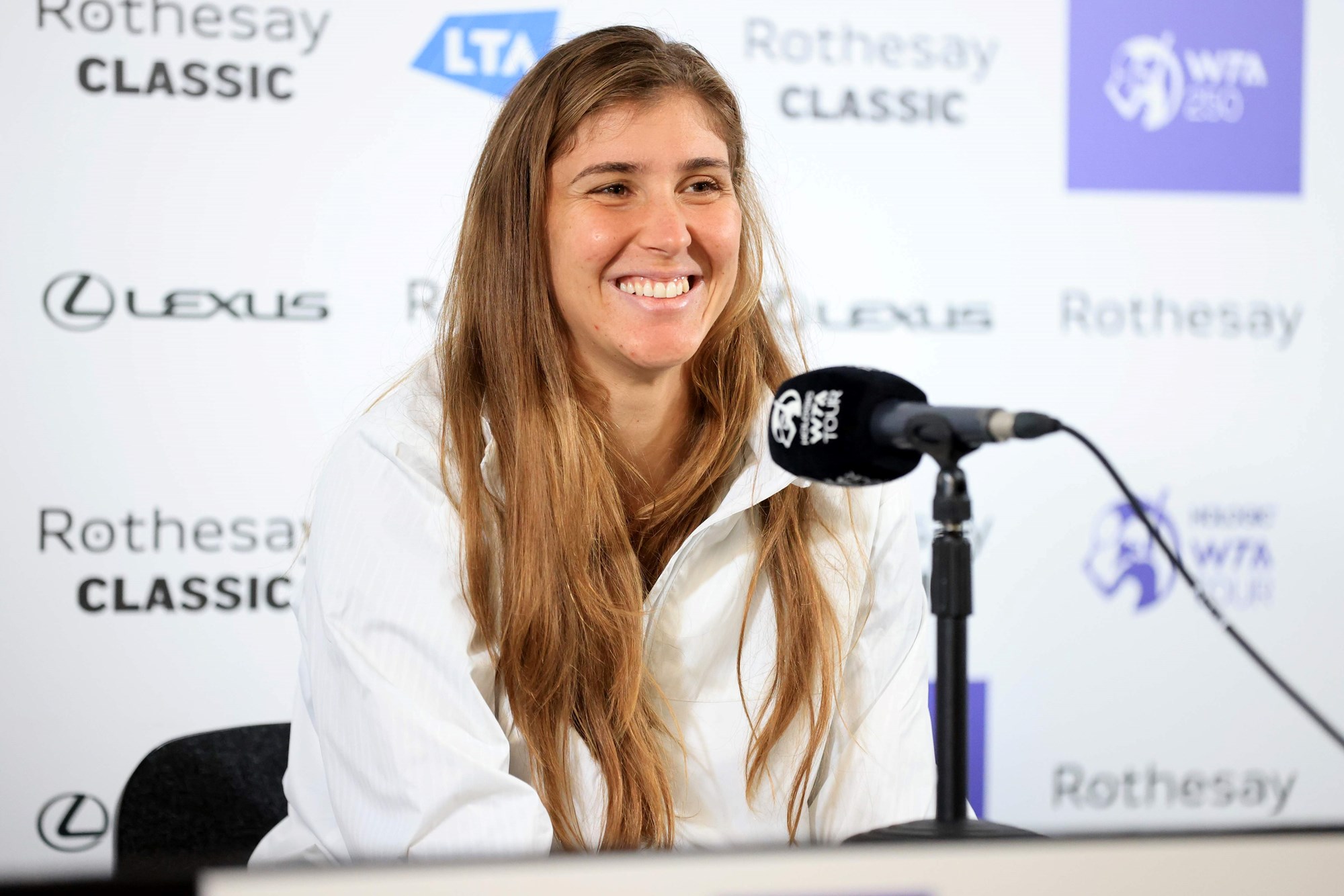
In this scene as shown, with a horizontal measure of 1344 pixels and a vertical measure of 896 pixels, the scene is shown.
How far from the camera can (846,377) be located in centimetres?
95

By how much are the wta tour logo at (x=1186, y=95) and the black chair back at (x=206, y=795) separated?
A: 2102 millimetres

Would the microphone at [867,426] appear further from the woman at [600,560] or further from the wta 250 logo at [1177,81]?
the wta 250 logo at [1177,81]

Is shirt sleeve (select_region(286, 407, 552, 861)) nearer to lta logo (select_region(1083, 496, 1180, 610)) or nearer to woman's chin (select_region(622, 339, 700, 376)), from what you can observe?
woman's chin (select_region(622, 339, 700, 376))

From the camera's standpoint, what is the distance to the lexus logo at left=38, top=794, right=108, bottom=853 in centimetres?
244

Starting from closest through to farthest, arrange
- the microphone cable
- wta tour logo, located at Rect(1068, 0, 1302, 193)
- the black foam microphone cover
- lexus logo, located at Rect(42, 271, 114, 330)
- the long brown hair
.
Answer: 1. the microphone cable
2. the black foam microphone cover
3. the long brown hair
4. lexus logo, located at Rect(42, 271, 114, 330)
5. wta tour logo, located at Rect(1068, 0, 1302, 193)

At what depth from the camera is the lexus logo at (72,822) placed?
2.44m

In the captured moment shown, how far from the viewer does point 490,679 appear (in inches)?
54.7

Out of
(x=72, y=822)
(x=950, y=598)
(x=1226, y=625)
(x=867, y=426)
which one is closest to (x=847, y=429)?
(x=867, y=426)

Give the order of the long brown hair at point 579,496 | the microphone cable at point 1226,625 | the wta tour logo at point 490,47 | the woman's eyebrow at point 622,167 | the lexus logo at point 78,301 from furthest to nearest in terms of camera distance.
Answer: the wta tour logo at point 490,47 < the lexus logo at point 78,301 < the woman's eyebrow at point 622,167 < the long brown hair at point 579,496 < the microphone cable at point 1226,625

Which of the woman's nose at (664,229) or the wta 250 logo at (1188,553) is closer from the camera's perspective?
the woman's nose at (664,229)

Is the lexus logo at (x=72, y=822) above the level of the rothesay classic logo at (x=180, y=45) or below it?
below

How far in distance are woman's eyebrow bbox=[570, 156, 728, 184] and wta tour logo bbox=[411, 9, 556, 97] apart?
1.15 meters

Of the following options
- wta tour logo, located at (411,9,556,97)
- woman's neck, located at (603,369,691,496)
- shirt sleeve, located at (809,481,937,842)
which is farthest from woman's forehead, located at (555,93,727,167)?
wta tour logo, located at (411,9,556,97)

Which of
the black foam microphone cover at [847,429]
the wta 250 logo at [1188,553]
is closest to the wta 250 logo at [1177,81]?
the wta 250 logo at [1188,553]
